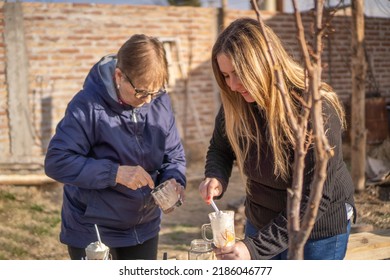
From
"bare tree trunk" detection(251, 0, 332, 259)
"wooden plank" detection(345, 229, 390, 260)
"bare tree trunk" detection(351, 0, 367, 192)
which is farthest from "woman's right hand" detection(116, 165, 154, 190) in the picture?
"bare tree trunk" detection(351, 0, 367, 192)

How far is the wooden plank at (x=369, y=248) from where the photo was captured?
8.91 ft

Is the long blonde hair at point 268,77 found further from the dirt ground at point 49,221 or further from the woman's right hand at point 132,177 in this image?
the dirt ground at point 49,221

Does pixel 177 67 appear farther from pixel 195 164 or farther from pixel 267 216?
pixel 267 216

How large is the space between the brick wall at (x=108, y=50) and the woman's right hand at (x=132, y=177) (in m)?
4.87

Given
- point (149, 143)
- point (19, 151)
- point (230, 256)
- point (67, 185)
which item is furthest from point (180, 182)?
point (19, 151)

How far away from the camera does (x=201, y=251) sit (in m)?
1.86

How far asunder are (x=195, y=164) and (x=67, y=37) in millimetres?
2453

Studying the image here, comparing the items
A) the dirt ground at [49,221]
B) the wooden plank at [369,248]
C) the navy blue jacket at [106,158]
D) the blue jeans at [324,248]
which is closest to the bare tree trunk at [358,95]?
the dirt ground at [49,221]

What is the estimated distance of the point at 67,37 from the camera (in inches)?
274

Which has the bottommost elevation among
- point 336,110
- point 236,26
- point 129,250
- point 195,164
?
point 195,164

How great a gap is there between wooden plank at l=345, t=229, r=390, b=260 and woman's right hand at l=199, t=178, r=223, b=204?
0.89 metres

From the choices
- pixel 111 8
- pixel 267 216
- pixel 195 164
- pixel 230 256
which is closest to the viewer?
pixel 230 256

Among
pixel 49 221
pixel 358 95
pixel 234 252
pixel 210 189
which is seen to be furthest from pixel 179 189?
pixel 358 95

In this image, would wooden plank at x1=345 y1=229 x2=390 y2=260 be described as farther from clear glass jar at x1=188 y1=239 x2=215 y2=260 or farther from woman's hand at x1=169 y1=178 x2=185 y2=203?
clear glass jar at x1=188 y1=239 x2=215 y2=260
